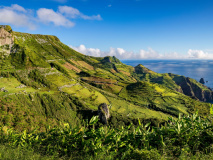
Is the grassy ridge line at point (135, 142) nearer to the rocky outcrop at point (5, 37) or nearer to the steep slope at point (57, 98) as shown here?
the steep slope at point (57, 98)

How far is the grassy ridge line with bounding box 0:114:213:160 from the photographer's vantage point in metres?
4.17

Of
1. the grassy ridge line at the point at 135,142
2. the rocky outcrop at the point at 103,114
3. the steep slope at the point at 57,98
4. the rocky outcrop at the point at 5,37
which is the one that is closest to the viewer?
the grassy ridge line at the point at 135,142

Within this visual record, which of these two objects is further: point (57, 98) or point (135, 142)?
point (57, 98)

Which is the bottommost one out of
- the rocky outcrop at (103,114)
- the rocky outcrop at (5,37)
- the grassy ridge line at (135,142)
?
the rocky outcrop at (103,114)

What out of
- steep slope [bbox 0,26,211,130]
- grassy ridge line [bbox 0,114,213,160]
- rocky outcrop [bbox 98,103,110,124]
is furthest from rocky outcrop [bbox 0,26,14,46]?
grassy ridge line [bbox 0,114,213,160]

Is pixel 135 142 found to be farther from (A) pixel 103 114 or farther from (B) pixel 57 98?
(B) pixel 57 98

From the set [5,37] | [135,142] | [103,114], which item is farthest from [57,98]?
[5,37]

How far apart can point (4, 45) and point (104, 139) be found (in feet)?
620

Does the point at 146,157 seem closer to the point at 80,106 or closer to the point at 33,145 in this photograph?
the point at 33,145

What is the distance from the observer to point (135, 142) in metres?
4.69

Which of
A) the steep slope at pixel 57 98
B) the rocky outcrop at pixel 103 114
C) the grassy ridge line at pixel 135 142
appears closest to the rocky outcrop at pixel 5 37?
the steep slope at pixel 57 98

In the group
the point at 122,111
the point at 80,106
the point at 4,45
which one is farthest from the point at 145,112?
the point at 4,45

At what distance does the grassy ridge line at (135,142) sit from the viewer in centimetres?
417

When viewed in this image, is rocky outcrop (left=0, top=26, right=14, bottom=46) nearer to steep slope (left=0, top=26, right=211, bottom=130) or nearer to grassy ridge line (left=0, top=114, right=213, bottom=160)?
steep slope (left=0, top=26, right=211, bottom=130)
